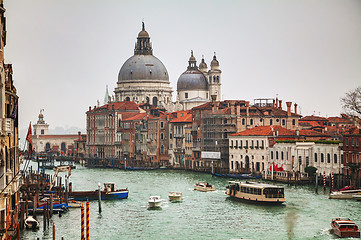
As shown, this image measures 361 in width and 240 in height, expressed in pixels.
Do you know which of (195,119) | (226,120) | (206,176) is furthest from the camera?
(195,119)

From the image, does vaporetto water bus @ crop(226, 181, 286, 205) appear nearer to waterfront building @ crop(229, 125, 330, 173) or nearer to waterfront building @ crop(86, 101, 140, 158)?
waterfront building @ crop(229, 125, 330, 173)

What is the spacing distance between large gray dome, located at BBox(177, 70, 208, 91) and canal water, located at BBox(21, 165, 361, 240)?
70.2m

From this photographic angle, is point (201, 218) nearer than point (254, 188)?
Yes

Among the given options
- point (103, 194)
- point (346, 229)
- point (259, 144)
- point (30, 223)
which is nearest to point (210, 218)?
point (346, 229)

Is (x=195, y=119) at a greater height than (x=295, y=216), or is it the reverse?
(x=195, y=119)

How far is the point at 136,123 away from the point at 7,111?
80.1 metres

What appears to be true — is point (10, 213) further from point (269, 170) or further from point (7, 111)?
point (269, 170)

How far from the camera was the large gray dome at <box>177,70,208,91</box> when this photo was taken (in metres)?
127

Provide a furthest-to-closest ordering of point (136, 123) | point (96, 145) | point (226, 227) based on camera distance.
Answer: point (96, 145) < point (136, 123) < point (226, 227)

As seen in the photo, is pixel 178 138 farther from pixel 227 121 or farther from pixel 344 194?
pixel 344 194

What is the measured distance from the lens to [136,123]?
350 feet

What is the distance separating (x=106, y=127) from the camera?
118812mm

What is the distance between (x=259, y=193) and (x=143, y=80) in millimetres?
88958

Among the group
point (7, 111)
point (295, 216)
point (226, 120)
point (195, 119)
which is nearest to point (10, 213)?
point (7, 111)
